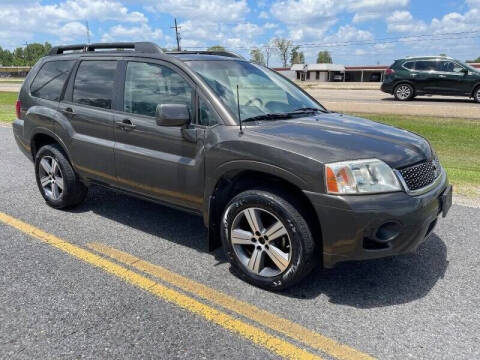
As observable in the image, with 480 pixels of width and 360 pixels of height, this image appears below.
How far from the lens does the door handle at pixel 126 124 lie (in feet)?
13.3

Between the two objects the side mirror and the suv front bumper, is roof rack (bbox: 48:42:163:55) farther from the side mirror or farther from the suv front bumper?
the suv front bumper

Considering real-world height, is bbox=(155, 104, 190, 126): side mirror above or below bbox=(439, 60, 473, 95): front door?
above

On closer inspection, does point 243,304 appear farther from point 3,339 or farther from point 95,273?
point 3,339

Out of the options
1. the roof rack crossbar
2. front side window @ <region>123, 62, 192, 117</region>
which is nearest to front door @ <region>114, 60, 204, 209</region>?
front side window @ <region>123, 62, 192, 117</region>

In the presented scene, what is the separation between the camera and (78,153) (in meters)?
4.66

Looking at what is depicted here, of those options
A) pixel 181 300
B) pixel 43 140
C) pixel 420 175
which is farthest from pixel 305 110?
pixel 43 140

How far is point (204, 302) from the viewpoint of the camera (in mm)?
3125

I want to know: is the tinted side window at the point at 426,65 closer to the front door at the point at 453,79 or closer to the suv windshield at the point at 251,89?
the front door at the point at 453,79

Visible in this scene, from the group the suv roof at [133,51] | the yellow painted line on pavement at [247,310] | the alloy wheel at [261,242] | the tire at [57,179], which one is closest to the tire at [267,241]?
the alloy wheel at [261,242]

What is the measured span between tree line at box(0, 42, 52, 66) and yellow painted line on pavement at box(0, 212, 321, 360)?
15322cm

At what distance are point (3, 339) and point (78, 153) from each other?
92.7 inches

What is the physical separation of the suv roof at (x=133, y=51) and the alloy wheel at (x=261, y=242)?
1.61 m

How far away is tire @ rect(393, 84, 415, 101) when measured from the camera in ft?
60.8

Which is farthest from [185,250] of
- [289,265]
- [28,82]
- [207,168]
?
[28,82]
